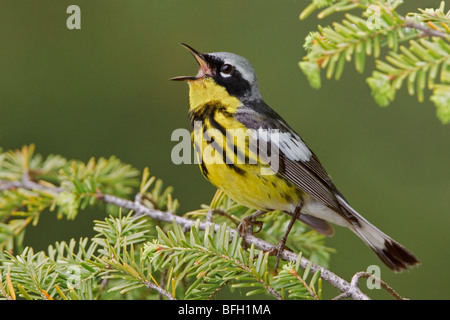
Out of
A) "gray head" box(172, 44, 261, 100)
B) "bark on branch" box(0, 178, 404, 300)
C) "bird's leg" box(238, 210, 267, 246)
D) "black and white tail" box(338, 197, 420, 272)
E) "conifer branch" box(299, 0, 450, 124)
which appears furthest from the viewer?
"gray head" box(172, 44, 261, 100)

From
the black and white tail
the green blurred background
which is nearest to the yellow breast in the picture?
the black and white tail

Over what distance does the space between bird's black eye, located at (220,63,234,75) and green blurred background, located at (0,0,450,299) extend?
948mm

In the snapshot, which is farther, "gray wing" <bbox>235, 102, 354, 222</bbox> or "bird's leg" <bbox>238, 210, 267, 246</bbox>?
"gray wing" <bbox>235, 102, 354, 222</bbox>

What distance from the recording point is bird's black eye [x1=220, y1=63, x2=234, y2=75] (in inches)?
85.4

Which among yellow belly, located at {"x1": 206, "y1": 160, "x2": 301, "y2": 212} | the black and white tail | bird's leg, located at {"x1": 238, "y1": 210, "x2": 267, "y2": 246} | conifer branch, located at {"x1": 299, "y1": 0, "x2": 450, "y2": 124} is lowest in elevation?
the black and white tail

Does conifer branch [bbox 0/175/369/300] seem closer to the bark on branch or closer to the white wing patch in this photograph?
the bark on branch

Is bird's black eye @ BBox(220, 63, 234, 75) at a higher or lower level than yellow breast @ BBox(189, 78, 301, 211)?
higher

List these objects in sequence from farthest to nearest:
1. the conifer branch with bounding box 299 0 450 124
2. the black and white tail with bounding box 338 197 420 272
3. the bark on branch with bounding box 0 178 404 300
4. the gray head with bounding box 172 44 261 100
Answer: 1. the gray head with bounding box 172 44 261 100
2. the black and white tail with bounding box 338 197 420 272
3. the bark on branch with bounding box 0 178 404 300
4. the conifer branch with bounding box 299 0 450 124

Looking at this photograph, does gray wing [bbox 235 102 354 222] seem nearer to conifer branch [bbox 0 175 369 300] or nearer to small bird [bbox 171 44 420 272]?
small bird [bbox 171 44 420 272]

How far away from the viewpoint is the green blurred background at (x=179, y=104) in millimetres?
2893

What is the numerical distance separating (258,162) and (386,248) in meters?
0.58

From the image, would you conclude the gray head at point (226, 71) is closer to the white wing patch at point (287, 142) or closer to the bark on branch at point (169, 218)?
the white wing patch at point (287, 142)

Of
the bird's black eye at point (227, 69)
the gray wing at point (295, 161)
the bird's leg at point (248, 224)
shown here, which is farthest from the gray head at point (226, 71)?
the bird's leg at point (248, 224)
